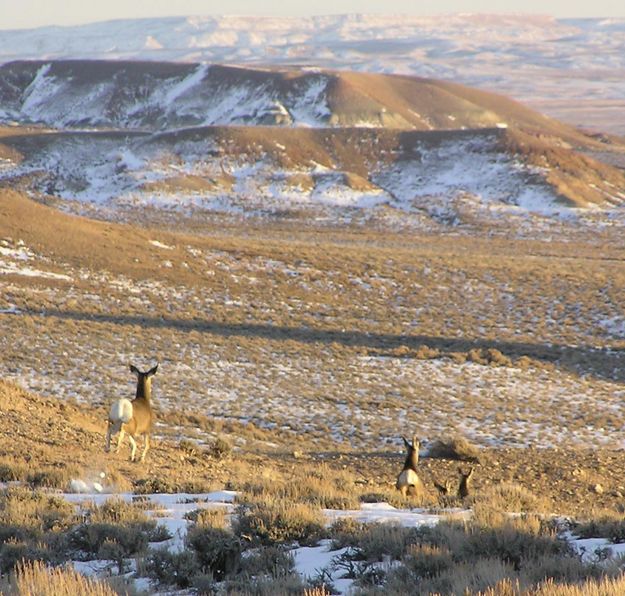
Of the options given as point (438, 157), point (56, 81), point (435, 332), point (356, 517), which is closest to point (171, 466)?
point (356, 517)

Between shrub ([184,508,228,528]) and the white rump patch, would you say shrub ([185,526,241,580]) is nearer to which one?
shrub ([184,508,228,528])

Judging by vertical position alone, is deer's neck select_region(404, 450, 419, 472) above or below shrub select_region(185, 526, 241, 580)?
below

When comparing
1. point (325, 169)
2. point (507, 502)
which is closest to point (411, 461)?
→ point (507, 502)

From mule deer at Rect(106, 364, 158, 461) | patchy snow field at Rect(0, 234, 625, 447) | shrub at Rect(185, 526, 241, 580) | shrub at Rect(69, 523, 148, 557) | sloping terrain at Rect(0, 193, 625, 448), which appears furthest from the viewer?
sloping terrain at Rect(0, 193, 625, 448)

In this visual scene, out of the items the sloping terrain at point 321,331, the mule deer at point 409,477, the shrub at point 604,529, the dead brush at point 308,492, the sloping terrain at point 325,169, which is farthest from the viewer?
the sloping terrain at point 325,169

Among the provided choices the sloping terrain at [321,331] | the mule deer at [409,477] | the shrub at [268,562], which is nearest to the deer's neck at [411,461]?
the mule deer at [409,477]

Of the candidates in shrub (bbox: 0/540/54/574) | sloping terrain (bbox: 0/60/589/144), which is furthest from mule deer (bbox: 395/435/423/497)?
sloping terrain (bbox: 0/60/589/144)

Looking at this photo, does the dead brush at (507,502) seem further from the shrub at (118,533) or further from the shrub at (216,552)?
the shrub at (118,533)

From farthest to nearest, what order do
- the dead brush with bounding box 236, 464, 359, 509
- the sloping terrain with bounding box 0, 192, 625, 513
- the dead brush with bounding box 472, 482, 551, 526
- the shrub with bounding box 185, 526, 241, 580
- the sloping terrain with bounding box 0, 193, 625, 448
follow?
1. the sloping terrain with bounding box 0, 193, 625, 448
2. the sloping terrain with bounding box 0, 192, 625, 513
3. the dead brush with bounding box 236, 464, 359, 509
4. the dead brush with bounding box 472, 482, 551, 526
5. the shrub with bounding box 185, 526, 241, 580

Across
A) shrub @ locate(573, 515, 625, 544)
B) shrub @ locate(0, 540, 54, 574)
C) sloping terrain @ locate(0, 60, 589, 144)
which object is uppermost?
sloping terrain @ locate(0, 60, 589, 144)

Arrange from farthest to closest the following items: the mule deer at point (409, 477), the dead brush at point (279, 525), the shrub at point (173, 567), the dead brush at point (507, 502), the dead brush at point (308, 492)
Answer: the mule deer at point (409, 477)
the dead brush at point (308, 492)
the dead brush at point (507, 502)
the dead brush at point (279, 525)
the shrub at point (173, 567)

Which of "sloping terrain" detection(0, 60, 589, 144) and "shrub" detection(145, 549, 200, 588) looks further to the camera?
"sloping terrain" detection(0, 60, 589, 144)

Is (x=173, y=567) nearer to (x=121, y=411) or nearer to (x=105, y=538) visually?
(x=105, y=538)

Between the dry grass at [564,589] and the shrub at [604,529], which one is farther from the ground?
the dry grass at [564,589]
